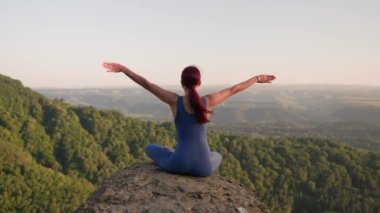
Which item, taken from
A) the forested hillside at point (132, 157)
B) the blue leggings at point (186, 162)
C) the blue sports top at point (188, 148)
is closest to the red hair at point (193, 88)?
the blue sports top at point (188, 148)

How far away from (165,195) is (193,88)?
6.03ft

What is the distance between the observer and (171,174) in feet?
25.3

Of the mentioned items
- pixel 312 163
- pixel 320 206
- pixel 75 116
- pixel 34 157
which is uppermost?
pixel 75 116

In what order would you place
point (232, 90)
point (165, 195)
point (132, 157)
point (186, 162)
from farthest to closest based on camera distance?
1. point (132, 157)
2. point (232, 90)
3. point (186, 162)
4. point (165, 195)

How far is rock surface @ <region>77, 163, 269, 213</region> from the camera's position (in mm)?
6637

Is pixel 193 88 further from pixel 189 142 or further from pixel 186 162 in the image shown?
pixel 186 162

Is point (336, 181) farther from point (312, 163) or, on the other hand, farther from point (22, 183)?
point (22, 183)

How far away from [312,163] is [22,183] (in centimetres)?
6900

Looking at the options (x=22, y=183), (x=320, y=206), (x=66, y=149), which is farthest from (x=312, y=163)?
(x=22, y=183)

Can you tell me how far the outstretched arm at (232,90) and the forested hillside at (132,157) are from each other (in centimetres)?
6772

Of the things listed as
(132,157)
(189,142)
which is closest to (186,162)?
(189,142)

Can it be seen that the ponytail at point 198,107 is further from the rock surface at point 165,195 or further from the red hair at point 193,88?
the rock surface at point 165,195

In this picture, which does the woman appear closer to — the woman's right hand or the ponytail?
the ponytail

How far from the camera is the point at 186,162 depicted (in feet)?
24.9
